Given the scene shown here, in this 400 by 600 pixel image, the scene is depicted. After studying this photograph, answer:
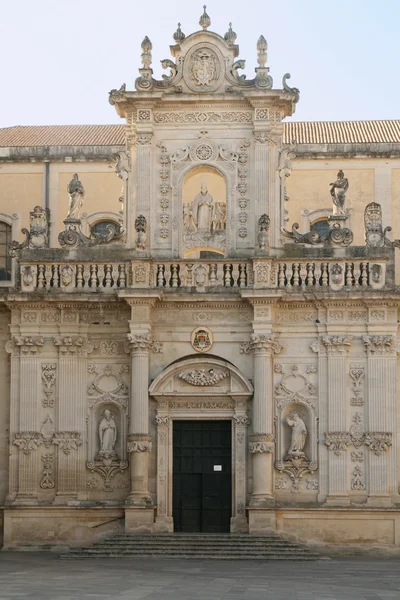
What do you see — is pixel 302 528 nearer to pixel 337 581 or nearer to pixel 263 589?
pixel 337 581

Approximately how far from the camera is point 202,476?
34500 mm

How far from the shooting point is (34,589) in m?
22.2

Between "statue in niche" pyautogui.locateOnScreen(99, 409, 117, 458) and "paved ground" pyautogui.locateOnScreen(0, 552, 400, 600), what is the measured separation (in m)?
3.20

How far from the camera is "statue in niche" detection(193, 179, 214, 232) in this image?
35.4 metres

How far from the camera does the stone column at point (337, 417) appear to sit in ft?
111

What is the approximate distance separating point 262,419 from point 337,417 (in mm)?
1974

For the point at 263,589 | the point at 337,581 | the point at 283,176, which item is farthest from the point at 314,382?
the point at 263,589

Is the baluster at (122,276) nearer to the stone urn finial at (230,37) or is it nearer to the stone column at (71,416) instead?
the stone column at (71,416)

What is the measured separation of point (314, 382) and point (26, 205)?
12.2 m

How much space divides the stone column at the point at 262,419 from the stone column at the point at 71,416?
4.42 m

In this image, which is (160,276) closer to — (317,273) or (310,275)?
(310,275)

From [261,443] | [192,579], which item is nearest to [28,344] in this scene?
[261,443]

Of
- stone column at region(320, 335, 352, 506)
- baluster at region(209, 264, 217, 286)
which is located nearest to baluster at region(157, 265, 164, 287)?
baluster at region(209, 264, 217, 286)

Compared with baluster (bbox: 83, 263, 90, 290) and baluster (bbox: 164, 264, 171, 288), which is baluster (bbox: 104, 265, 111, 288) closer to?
baluster (bbox: 83, 263, 90, 290)
